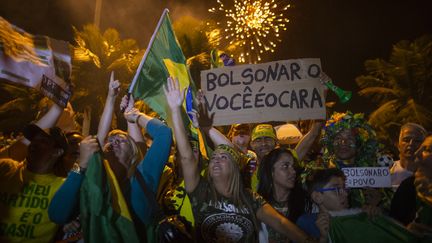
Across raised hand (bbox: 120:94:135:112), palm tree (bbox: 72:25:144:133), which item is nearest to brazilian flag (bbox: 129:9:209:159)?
raised hand (bbox: 120:94:135:112)

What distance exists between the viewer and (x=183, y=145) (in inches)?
158

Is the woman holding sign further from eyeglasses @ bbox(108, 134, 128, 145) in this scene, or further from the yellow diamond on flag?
the yellow diamond on flag

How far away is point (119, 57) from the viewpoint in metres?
20.1

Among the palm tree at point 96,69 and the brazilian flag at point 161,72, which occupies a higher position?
the palm tree at point 96,69

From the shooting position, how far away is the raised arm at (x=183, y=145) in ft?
12.9

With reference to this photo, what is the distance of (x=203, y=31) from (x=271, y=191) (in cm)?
1246

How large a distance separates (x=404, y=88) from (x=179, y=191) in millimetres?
25657

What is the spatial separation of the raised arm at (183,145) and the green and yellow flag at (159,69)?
0.32 metres

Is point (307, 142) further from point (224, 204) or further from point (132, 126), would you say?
point (132, 126)

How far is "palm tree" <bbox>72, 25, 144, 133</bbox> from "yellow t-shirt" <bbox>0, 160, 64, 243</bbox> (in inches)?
573

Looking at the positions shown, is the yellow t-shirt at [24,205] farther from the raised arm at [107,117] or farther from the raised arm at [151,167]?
the raised arm at [151,167]

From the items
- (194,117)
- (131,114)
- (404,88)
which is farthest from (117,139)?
(404,88)

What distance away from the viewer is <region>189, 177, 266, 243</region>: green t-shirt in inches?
146

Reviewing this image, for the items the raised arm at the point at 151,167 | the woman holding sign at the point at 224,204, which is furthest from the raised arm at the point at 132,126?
the woman holding sign at the point at 224,204
